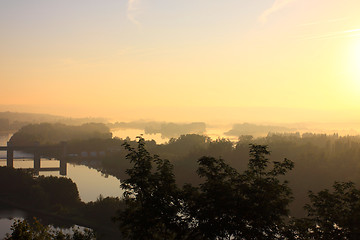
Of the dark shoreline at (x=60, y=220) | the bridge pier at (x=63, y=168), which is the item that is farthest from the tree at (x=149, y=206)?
the bridge pier at (x=63, y=168)

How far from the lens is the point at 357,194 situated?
13.7m

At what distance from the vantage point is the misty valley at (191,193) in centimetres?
1240

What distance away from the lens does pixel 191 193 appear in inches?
518

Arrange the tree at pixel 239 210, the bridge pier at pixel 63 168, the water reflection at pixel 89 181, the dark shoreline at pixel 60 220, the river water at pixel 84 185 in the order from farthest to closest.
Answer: the bridge pier at pixel 63 168 → the water reflection at pixel 89 181 → the river water at pixel 84 185 → the dark shoreline at pixel 60 220 → the tree at pixel 239 210

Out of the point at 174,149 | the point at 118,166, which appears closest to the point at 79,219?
the point at 118,166

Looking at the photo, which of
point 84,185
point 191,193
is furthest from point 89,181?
point 191,193

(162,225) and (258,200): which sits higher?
(258,200)

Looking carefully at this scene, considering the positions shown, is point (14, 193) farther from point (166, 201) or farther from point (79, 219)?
point (166, 201)

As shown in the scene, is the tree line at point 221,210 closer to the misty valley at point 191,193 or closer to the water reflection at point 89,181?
the misty valley at point 191,193

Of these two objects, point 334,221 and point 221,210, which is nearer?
point 221,210

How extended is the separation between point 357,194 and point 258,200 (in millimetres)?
3960

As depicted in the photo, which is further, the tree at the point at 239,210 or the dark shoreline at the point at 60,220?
the dark shoreline at the point at 60,220

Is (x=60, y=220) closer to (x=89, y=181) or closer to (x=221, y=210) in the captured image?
(x=89, y=181)

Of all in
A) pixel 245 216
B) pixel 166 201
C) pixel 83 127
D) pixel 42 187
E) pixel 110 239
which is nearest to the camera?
pixel 245 216
